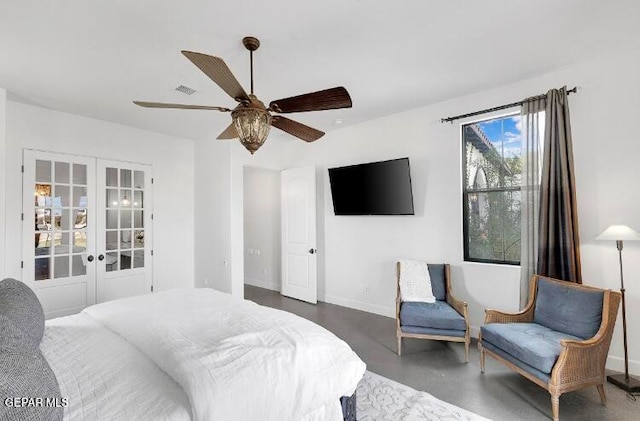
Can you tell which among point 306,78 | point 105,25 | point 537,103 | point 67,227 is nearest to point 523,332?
point 537,103

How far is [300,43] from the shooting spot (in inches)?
98.2

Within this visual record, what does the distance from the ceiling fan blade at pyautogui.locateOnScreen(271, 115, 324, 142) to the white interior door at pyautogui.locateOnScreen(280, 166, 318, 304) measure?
7.92ft

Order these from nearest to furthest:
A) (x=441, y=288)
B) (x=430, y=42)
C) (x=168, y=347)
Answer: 1. (x=168, y=347)
2. (x=430, y=42)
3. (x=441, y=288)

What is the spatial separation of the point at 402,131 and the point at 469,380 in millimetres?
2976

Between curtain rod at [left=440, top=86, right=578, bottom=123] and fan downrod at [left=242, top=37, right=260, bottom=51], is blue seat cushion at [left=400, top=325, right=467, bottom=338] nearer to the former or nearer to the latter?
curtain rod at [left=440, top=86, right=578, bottom=123]

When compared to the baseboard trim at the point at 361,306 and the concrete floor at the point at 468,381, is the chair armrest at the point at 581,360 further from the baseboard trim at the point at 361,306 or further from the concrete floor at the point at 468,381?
the baseboard trim at the point at 361,306

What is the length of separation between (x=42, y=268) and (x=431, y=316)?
4691mm

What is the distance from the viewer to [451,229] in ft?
12.3

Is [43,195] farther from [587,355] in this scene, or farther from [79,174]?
[587,355]

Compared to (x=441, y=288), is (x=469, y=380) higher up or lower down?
lower down

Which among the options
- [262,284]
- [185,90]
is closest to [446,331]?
[185,90]

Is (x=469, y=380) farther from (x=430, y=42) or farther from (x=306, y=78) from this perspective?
(x=306, y=78)

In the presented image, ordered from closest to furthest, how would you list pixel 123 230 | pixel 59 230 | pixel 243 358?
pixel 243 358, pixel 59 230, pixel 123 230

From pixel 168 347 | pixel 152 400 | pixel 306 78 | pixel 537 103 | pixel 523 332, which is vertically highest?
pixel 306 78
